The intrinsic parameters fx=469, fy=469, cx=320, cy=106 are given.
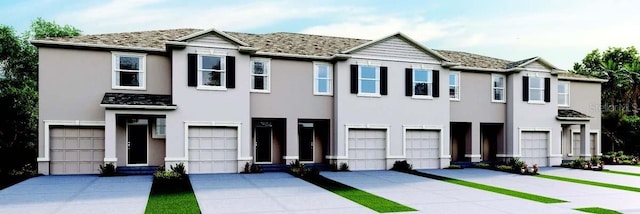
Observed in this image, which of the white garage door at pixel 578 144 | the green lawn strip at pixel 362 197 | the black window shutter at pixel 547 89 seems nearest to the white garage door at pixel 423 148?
the green lawn strip at pixel 362 197

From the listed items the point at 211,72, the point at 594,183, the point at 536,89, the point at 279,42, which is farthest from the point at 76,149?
the point at 536,89

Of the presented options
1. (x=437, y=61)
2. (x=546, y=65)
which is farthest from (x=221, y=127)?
(x=546, y=65)

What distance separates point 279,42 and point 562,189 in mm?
14032

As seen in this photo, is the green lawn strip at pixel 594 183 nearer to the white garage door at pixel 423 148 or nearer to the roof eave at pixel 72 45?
the white garage door at pixel 423 148

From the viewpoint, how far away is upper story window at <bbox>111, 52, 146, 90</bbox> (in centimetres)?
1966

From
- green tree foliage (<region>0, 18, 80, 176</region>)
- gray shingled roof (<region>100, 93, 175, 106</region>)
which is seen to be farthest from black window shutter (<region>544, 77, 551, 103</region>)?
green tree foliage (<region>0, 18, 80, 176</region>)

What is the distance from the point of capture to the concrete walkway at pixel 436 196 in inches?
487

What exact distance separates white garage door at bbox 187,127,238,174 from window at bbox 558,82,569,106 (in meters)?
19.4

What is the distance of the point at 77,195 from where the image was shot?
45.0 feet

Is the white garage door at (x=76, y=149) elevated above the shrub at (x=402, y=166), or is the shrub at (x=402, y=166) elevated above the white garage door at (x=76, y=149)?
the white garage door at (x=76, y=149)

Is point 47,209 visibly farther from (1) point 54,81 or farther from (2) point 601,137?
(2) point 601,137

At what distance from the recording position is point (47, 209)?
11.6 metres

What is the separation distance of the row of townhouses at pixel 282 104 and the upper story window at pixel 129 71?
1.7 inches

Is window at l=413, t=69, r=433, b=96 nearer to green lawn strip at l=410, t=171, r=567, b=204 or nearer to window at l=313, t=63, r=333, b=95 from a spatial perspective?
window at l=313, t=63, r=333, b=95
